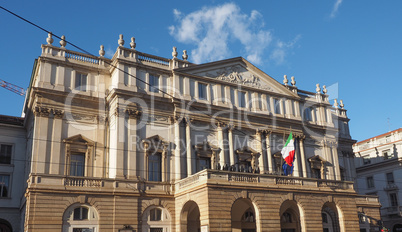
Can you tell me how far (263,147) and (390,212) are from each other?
94.1 ft

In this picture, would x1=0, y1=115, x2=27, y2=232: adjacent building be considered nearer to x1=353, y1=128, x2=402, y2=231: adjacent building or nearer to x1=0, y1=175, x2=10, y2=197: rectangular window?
x1=0, y1=175, x2=10, y2=197: rectangular window

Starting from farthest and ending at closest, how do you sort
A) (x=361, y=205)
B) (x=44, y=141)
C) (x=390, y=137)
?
(x=390, y=137) → (x=361, y=205) → (x=44, y=141)

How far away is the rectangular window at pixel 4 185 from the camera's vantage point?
1523 inches

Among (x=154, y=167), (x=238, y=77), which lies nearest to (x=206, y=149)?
(x=154, y=167)

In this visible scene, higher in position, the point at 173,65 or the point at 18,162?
the point at 173,65

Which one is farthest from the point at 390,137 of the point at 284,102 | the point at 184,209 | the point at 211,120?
the point at 184,209

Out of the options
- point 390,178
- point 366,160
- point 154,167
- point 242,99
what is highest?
point 242,99

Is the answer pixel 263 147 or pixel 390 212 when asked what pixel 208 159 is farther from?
pixel 390 212

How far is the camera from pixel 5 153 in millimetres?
39906

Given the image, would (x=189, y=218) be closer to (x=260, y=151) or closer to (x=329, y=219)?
(x=260, y=151)

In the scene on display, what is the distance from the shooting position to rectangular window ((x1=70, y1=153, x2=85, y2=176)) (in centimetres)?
3475

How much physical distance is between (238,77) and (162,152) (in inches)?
469

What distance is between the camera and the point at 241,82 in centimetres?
4294

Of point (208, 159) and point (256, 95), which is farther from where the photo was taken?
point (256, 95)
